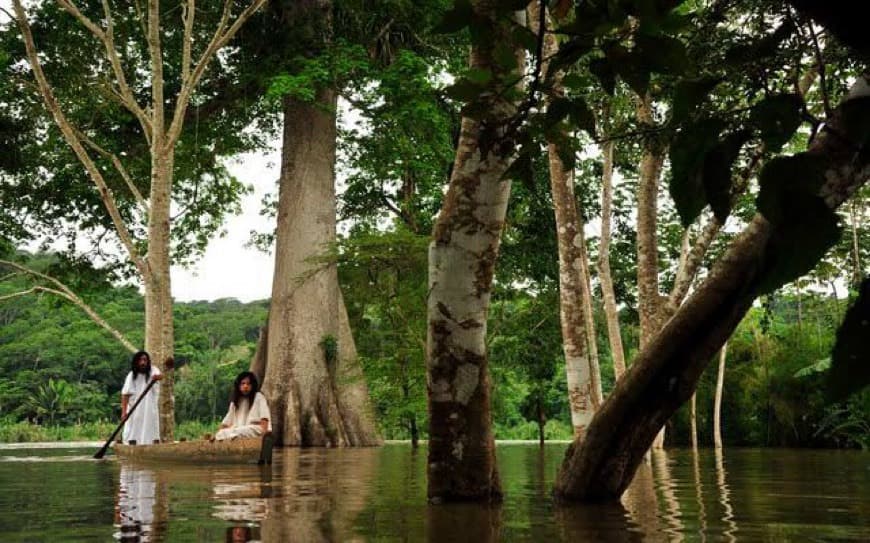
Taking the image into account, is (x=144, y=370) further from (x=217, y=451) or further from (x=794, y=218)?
(x=794, y=218)

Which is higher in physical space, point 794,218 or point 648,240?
point 648,240

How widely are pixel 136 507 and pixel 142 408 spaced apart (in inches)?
352

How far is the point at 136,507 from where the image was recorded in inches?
226

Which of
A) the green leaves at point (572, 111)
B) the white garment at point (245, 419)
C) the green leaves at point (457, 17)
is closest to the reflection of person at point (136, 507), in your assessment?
the white garment at point (245, 419)

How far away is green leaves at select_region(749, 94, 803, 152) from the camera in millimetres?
1207

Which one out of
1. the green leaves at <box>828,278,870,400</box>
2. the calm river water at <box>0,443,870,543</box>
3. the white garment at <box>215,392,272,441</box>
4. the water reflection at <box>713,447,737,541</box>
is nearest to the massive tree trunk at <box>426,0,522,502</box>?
the calm river water at <box>0,443,870,543</box>

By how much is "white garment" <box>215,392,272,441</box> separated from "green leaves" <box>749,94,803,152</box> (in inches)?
412

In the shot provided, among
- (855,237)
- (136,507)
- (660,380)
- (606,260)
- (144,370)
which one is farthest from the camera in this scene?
(855,237)


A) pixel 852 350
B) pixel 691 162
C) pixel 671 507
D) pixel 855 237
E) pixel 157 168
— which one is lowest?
pixel 671 507

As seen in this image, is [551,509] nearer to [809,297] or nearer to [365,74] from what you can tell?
[365,74]

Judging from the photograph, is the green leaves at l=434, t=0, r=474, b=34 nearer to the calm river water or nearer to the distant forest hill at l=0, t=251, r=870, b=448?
the calm river water

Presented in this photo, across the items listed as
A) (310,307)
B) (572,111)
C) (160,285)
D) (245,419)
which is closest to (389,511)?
(572,111)

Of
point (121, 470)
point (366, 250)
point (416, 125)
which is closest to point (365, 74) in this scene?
point (416, 125)

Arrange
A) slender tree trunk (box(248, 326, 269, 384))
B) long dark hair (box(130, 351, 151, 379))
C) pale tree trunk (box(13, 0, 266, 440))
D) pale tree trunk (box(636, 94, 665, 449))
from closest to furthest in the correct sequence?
pale tree trunk (box(636, 94, 665, 449)), long dark hair (box(130, 351, 151, 379)), pale tree trunk (box(13, 0, 266, 440)), slender tree trunk (box(248, 326, 269, 384))
